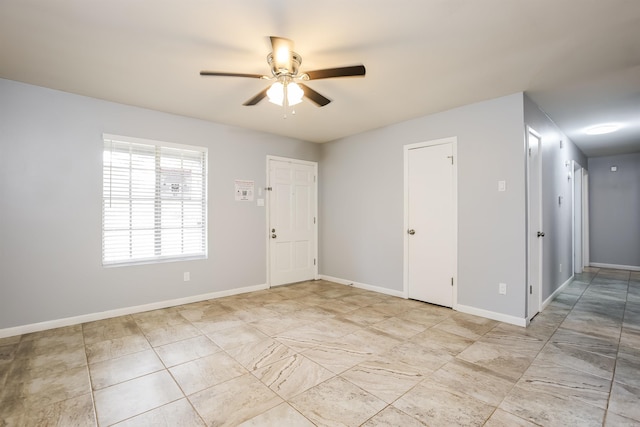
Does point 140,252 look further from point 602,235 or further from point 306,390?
point 602,235

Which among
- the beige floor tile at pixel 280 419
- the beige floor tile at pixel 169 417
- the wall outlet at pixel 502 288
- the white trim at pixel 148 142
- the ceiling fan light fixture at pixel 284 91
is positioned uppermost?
the ceiling fan light fixture at pixel 284 91

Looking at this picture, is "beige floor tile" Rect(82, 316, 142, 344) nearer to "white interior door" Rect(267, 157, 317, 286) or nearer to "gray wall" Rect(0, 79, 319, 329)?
"gray wall" Rect(0, 79, 319, 329)

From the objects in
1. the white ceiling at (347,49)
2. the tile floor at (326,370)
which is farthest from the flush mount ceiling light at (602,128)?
the tile floor at (326,370)

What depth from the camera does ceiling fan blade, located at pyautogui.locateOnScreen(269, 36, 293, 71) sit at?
2.00 meters

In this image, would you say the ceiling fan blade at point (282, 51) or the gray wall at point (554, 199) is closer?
the ceiling fan blade at point (282, 51)

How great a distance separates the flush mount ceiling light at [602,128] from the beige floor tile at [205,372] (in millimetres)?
5734

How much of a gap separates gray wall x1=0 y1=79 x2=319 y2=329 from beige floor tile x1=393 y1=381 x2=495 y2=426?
320 centimetres

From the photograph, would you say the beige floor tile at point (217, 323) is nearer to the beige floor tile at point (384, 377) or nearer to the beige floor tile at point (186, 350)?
the beige floor tile at point (186, 350)

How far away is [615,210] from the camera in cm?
649

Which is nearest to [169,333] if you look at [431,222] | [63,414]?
[63,414]

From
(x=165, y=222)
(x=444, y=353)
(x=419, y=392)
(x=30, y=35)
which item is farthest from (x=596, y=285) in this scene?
(x=30, y=35)

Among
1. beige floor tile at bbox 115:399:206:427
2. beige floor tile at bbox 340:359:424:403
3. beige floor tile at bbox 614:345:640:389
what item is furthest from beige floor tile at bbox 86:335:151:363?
beige floor tile at bbox 614:345:640:389

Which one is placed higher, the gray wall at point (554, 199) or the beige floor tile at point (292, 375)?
the gray wall at point (554, 199)

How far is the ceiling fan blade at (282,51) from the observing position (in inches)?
78.6
